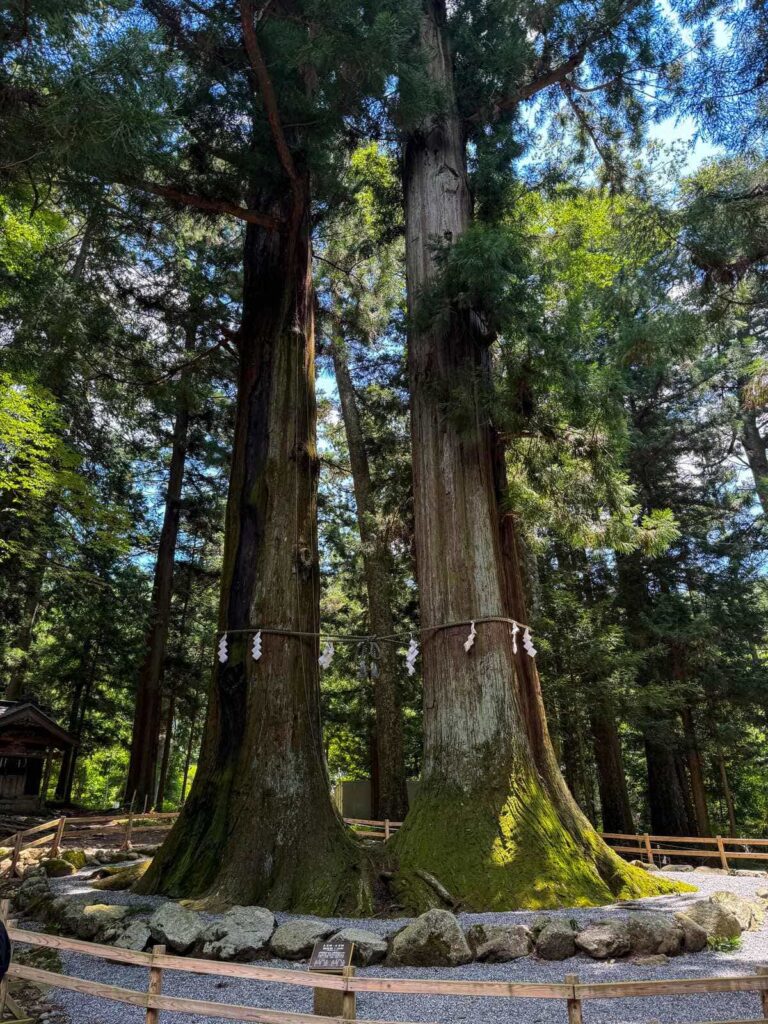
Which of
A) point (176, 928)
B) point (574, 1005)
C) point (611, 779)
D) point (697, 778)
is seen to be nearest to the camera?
point (574, 1005)

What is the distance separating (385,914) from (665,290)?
221 inches

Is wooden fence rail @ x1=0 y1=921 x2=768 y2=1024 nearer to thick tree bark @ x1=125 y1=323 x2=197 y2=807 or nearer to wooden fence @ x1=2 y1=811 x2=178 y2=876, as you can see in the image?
wooden fence @ x1=2 y1=811 x2=178 y2=876

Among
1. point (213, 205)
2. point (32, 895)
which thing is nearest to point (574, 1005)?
point (32, 895)

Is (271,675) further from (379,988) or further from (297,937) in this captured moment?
(379,988)

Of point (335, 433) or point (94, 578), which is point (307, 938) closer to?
point (94, 578)

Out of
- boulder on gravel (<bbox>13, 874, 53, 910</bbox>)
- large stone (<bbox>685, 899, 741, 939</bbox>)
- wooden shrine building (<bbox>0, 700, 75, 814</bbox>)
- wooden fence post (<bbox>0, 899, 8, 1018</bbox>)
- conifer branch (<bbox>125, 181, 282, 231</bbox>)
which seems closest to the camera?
wooden fence post (<bbox>0, 899, 8, 1018</bbox>)

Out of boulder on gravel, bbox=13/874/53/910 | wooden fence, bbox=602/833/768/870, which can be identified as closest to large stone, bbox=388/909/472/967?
boulder on gravel, bbox=13/874/53/910

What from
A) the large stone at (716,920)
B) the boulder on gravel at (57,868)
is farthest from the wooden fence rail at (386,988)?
the boulder on gravel at (57,868)

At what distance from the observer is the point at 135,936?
4.36 metres

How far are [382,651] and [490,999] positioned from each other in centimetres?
883

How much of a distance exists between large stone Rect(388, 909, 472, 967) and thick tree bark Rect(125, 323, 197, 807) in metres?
12.3

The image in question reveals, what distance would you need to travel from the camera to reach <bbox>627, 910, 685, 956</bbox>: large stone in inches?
163

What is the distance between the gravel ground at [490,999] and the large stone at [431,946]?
8 cm

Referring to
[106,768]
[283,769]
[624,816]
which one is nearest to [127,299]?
[283,769]
